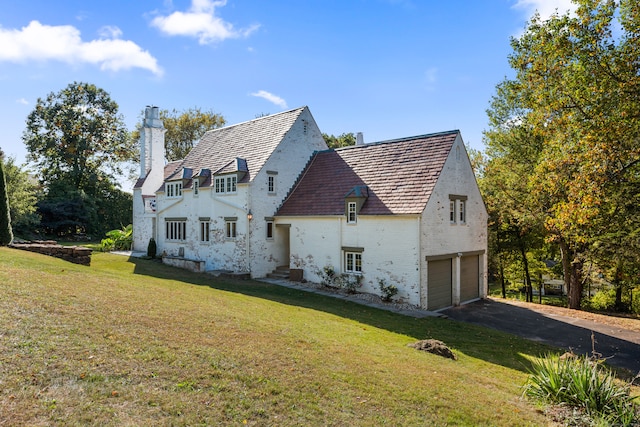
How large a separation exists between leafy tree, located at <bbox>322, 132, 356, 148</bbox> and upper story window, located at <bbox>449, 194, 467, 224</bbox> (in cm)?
3272

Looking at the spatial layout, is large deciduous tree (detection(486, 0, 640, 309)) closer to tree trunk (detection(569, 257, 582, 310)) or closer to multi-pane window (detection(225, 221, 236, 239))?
tree trunk (detection(569, 257, 582, 310))

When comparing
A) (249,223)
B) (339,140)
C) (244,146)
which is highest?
(339,140)

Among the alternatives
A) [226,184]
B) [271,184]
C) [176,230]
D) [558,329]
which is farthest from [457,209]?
[176,230]

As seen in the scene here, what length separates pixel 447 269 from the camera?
19.2 meters

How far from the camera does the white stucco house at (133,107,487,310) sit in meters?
18.2

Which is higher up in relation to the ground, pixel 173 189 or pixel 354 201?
pixel 173 189

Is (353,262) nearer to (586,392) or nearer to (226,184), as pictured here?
(226,184)

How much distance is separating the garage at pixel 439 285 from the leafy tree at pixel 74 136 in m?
43.2

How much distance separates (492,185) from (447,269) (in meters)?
10.8

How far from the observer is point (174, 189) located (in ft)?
96.2

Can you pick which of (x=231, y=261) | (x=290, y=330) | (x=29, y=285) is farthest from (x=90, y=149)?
(x=290, y=330)

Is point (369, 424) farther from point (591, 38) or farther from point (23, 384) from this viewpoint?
point (591, 38)

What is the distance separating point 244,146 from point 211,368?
20941 mm

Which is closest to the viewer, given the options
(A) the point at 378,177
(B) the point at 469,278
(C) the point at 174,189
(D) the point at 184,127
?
(A) the point at 378,177
